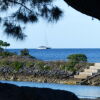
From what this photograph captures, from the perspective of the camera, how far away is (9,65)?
105 feet

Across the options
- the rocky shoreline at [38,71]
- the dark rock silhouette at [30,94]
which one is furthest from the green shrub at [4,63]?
the dark rock silhouette at [30,94]

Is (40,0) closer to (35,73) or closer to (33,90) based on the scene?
(33,90)

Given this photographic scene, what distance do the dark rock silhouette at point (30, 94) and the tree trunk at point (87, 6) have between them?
133 cm

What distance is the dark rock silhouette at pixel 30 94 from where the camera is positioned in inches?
258

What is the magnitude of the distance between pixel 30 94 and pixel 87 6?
5.05 ft

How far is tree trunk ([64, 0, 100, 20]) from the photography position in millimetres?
5879

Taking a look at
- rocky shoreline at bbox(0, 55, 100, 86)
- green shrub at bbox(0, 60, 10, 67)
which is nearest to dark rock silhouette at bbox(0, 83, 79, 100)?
rocky shoreline at bbox(0, 55, 100, 86)

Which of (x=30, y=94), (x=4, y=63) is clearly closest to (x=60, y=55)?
(x=4, y=63)

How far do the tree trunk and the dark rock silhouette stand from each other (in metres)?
1.33

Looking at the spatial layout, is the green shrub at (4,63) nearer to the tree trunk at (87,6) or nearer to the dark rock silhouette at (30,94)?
the dark rock silhouette at (30,94)

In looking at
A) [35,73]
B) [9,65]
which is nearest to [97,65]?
[35,73]

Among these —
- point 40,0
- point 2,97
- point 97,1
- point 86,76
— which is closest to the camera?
point 97,1

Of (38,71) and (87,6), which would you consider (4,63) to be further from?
(87,6)

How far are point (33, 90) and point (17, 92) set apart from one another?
0.24 metres
